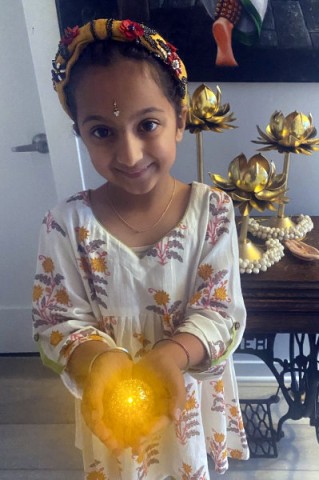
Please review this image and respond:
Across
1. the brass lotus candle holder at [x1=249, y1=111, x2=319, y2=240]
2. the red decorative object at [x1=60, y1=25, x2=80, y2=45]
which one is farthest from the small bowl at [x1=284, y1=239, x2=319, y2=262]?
the red decorative object at [x1=60, y1=25, x2=80, y2=45]

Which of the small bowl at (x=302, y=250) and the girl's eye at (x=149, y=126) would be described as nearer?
the girl's eye at (x=149, y=126)

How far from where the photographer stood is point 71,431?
4.13 ft

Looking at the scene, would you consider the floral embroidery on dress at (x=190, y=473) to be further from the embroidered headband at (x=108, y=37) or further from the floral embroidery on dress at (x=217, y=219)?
the embroidered headband at (x=108, y=37)

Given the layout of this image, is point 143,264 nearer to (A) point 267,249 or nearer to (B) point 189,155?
(A) point 267,249

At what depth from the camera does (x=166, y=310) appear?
2.13ft

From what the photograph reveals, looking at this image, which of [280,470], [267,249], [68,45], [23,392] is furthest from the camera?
[23,392]

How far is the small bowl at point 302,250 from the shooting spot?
0.85 m

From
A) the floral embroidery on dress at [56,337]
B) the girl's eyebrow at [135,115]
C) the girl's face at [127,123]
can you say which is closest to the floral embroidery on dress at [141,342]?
the floral embroidery on dress at [56,337]

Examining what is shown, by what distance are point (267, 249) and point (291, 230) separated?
0.10m

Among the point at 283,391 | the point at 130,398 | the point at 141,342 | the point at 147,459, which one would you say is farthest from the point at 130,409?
the point at 283,391

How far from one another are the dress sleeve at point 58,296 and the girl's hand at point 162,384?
95 millimetres

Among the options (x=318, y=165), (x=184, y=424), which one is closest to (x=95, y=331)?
(x=184, y=424)

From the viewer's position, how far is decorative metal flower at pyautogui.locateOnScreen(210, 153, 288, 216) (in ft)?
2.42

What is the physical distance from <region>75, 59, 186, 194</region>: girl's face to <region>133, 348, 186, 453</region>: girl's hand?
0.78ft
